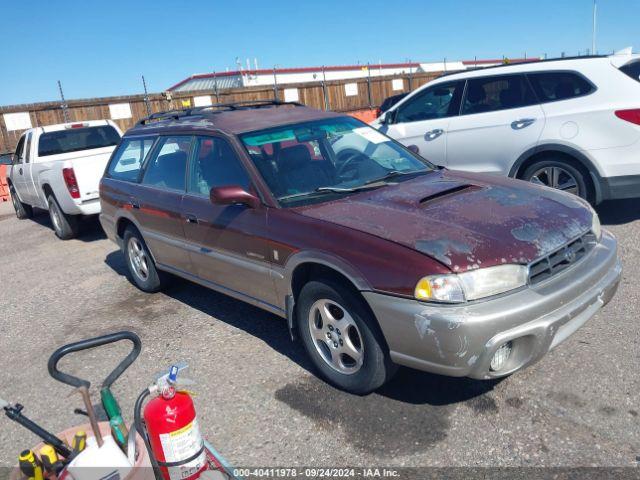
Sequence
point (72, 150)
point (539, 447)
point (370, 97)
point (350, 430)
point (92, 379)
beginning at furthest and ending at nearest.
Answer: point (370, 97) → point (72, 150) → point (92, 379) → point (350, 430) → point (539, 447)

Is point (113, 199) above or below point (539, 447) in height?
above

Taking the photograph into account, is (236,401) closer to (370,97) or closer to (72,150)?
(72,150)

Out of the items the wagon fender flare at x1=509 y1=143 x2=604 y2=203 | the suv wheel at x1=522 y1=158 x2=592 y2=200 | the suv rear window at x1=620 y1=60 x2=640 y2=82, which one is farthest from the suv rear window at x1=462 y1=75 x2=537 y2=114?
the suv rear window at x1=620 y1=60 x2=640 y2=82

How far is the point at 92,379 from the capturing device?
3.97 metres

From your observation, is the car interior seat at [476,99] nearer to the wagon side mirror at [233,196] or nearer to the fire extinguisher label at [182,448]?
the wagon side mirror at [233,196]

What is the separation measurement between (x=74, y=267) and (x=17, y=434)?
4.00m

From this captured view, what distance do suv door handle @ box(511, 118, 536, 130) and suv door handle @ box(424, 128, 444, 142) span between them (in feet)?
3.01

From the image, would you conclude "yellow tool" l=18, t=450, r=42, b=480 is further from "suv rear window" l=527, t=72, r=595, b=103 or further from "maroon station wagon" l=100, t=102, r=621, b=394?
"suv rear window" l=527, t=72, r=595, b=103

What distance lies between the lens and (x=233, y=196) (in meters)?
3.61

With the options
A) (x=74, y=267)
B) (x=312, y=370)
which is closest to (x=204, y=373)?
(x=312, y=370)

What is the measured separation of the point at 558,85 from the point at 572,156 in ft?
2.72

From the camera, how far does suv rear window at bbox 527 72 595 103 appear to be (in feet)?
19.4

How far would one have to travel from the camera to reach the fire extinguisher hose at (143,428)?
230 centimetres

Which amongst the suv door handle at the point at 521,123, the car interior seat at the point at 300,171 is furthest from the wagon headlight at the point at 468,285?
the suv door handle at the point at 521,123
